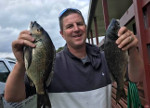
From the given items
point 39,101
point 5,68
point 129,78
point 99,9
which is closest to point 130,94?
point 129,78

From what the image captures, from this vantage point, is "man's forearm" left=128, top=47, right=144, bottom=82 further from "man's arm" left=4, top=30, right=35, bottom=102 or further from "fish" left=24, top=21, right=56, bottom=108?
"man's arm" left=4, top=30, right=35, bottom=102

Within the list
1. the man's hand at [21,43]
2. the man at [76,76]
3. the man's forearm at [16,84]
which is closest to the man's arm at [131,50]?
the man at [76,76]

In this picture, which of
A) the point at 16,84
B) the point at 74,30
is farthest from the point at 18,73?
the point at 74,30

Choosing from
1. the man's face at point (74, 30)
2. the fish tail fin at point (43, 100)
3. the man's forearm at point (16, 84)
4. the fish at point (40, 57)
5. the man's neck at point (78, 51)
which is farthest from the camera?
the man's neck at point (78, 51)

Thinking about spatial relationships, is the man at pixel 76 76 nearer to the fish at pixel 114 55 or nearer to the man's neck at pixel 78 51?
the man's neck at pixel 78 51

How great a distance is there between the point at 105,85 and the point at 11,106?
2927mm

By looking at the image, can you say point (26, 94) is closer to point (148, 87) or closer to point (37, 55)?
point (37, 55)

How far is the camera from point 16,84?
2.23 m

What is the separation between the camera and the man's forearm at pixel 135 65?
2223 millimetres

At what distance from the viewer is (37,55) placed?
1.92 meters

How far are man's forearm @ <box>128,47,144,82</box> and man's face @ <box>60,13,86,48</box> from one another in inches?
23.1

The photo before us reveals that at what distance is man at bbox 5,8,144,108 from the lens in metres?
2.34

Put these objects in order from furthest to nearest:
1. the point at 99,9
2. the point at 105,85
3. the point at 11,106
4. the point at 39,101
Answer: the point at 99,9
the point at 11,106
the point at 105,85
the point at 39,101

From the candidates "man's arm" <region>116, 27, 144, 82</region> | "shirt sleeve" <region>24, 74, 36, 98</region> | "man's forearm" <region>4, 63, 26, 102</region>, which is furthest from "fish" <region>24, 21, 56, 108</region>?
"man's arm" <region>116, 27, 144, 82</region>
